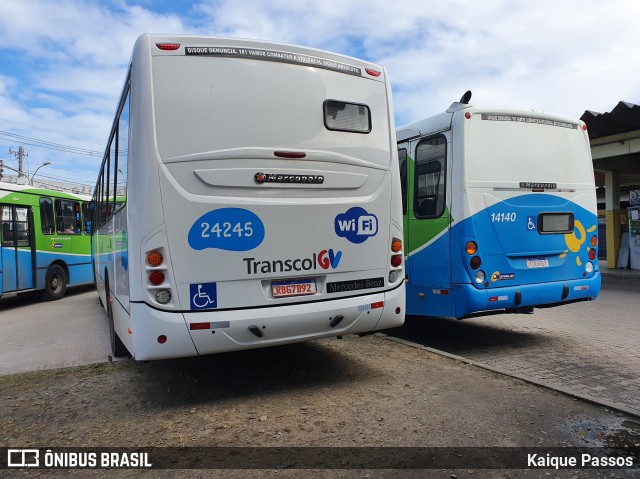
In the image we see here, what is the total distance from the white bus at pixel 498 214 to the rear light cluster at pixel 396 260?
1.34 metres

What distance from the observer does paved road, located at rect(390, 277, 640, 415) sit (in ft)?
16.9

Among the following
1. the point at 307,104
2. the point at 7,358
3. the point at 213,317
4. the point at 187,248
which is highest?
the point at 307,104

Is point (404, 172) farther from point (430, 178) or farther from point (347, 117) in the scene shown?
point (347, 117)

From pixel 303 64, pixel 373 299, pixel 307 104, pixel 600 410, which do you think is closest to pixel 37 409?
pixel 373 299

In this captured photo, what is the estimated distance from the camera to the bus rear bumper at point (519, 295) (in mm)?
6277

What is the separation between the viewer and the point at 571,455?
139 inches

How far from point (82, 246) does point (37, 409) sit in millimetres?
12172

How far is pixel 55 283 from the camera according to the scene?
47.2ft

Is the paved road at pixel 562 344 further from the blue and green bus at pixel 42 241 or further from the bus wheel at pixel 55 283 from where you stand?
the bus wheel at pixel 55 283

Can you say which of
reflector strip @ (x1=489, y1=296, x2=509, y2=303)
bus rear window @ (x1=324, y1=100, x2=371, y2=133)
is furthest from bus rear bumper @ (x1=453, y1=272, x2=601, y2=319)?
bus rear window @ (x1=324, y1=100, x2=371, y2=133)

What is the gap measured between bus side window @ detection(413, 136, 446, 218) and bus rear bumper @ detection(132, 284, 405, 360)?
2.11 meters

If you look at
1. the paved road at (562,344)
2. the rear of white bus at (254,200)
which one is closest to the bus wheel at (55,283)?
the paved road at (562,344)

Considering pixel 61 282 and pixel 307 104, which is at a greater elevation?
pixel 307 104

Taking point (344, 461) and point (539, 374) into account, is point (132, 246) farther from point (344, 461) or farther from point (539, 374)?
point (539, 374)
